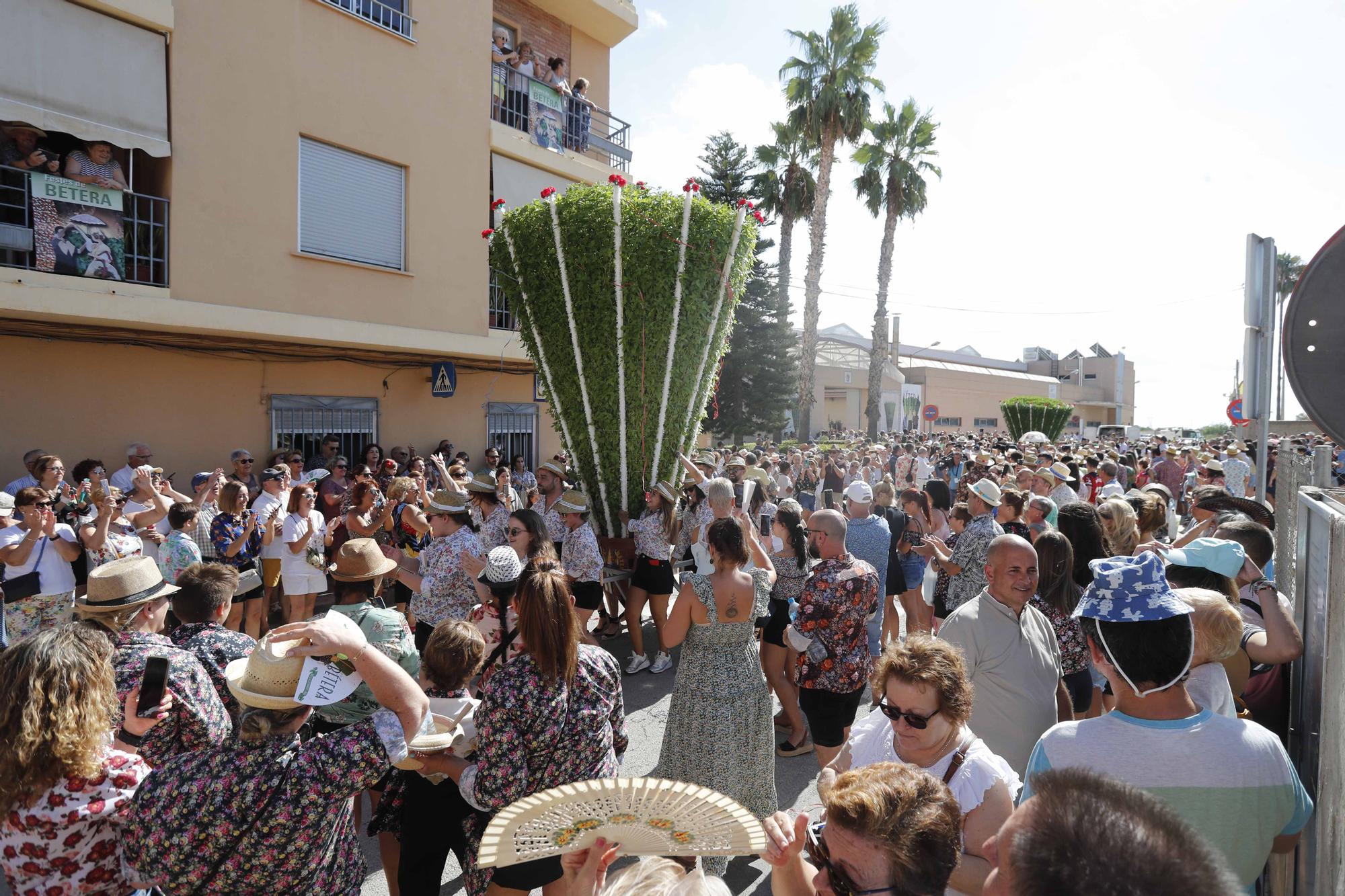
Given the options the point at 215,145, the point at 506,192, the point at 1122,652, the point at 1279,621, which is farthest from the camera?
the point at 506,192

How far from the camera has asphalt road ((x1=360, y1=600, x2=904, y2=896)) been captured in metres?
3.95

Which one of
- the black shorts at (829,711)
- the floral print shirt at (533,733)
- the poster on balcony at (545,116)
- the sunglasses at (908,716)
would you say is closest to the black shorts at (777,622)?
the black shorts at (829,711)

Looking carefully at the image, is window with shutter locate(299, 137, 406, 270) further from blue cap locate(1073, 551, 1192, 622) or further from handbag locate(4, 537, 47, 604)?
blue cap locate(1073, 551, 1192, 622)

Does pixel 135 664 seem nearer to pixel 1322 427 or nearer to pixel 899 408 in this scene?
pixel 1322 427

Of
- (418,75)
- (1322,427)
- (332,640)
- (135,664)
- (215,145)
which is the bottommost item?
(135,664)

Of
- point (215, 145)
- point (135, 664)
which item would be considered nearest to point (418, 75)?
point (215, 145)

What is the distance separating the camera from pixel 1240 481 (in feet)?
39.9

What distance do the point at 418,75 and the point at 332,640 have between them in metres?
12.2

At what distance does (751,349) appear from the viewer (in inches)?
1172

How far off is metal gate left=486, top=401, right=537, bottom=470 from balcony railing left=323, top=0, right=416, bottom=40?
6310 mm

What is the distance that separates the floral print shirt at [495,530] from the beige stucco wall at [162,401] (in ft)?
21.2

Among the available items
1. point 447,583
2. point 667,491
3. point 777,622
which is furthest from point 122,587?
point 667,491

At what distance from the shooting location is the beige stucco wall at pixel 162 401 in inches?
363

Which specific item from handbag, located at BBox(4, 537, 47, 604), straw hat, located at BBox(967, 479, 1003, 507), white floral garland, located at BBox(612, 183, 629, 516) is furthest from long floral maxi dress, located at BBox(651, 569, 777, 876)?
handbag, located at BBox(4, 537, 47, 604)
